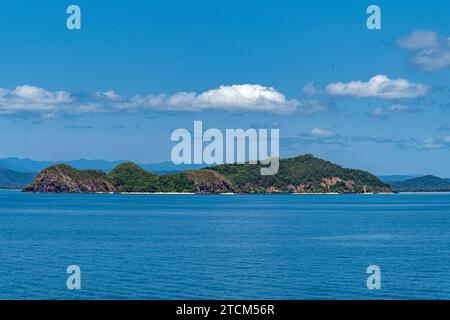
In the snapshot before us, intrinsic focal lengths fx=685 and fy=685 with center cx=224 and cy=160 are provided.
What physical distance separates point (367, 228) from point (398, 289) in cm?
8472

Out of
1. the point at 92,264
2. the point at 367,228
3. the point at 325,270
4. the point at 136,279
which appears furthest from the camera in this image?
the point at 367,228

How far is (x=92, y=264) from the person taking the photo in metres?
82.5

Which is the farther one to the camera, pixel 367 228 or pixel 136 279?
pixel 367 228
